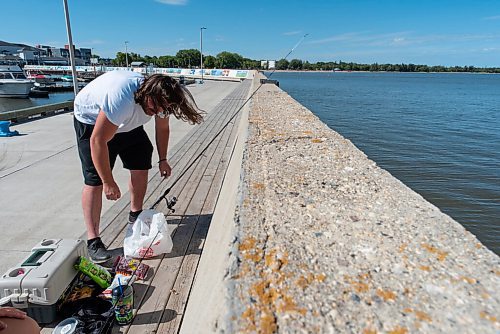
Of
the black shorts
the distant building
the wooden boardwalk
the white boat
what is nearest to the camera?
the wooden boardwalk

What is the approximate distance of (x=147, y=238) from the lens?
2658 millimetres

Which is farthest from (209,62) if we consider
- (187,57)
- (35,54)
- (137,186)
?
(137,186)

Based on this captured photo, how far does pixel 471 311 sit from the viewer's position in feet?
3.12

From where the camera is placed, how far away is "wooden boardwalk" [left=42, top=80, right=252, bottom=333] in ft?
6.89

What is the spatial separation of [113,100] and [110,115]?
0.37 ft

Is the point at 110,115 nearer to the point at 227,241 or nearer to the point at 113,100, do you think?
the point at 113,100

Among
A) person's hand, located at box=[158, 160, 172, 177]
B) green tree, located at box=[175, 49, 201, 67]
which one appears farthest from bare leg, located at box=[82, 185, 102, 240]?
green tree, located at box=[175, 49, 201, 67]

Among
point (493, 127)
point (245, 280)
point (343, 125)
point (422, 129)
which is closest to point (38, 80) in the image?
point (343, 125)

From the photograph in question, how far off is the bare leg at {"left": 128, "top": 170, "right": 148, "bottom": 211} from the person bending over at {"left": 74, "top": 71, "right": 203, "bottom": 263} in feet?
0.85

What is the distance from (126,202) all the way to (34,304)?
1.95 metres

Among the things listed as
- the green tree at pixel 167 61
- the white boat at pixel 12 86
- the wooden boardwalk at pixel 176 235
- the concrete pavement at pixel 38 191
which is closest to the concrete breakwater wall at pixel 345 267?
the wooden boardwalk at pixel 176 235

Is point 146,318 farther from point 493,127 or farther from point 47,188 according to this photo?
point 493,127

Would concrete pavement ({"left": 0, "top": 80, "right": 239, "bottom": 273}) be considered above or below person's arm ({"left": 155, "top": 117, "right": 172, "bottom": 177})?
below

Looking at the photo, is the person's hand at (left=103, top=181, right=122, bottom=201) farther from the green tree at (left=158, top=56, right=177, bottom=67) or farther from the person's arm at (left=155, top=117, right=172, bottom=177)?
the green tree at (left=158, top=56, right=177, bottom=67)
